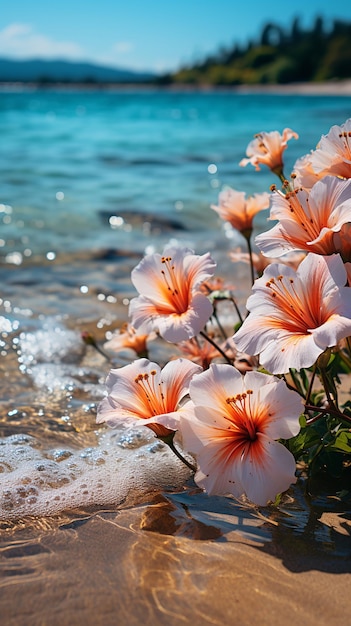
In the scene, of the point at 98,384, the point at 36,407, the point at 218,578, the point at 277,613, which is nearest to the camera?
the point at 277,613

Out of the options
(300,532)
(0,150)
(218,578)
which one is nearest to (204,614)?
(218,578)

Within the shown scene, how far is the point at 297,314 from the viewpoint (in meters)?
1.77

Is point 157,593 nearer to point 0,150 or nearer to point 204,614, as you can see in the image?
point 204,614

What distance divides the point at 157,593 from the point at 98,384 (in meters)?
1.83

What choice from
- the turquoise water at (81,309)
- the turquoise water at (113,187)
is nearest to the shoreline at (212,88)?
the turquoise water at (113,187)

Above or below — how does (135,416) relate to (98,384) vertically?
above

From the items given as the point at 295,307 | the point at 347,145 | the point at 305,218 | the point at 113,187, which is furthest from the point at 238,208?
the point at 113,187

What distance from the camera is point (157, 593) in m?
1.70

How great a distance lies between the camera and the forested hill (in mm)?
97562

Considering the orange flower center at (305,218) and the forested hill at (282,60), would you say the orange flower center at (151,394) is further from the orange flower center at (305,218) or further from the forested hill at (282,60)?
the forested hill at (282,60)

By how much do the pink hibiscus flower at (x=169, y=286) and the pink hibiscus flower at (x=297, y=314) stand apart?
0.26 meters

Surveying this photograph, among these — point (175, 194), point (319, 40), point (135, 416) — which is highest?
point (319, 40)

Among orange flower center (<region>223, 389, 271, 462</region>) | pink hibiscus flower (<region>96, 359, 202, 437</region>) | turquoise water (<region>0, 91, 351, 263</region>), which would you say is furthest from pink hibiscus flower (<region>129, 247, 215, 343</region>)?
turquoise water (<region>0, 91, 351, 263</region>)

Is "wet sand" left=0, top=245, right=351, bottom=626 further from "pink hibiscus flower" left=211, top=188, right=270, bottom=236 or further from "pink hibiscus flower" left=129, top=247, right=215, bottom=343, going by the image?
"pink hibiscus flower" left=211, top=188, right=270, bottom=236
